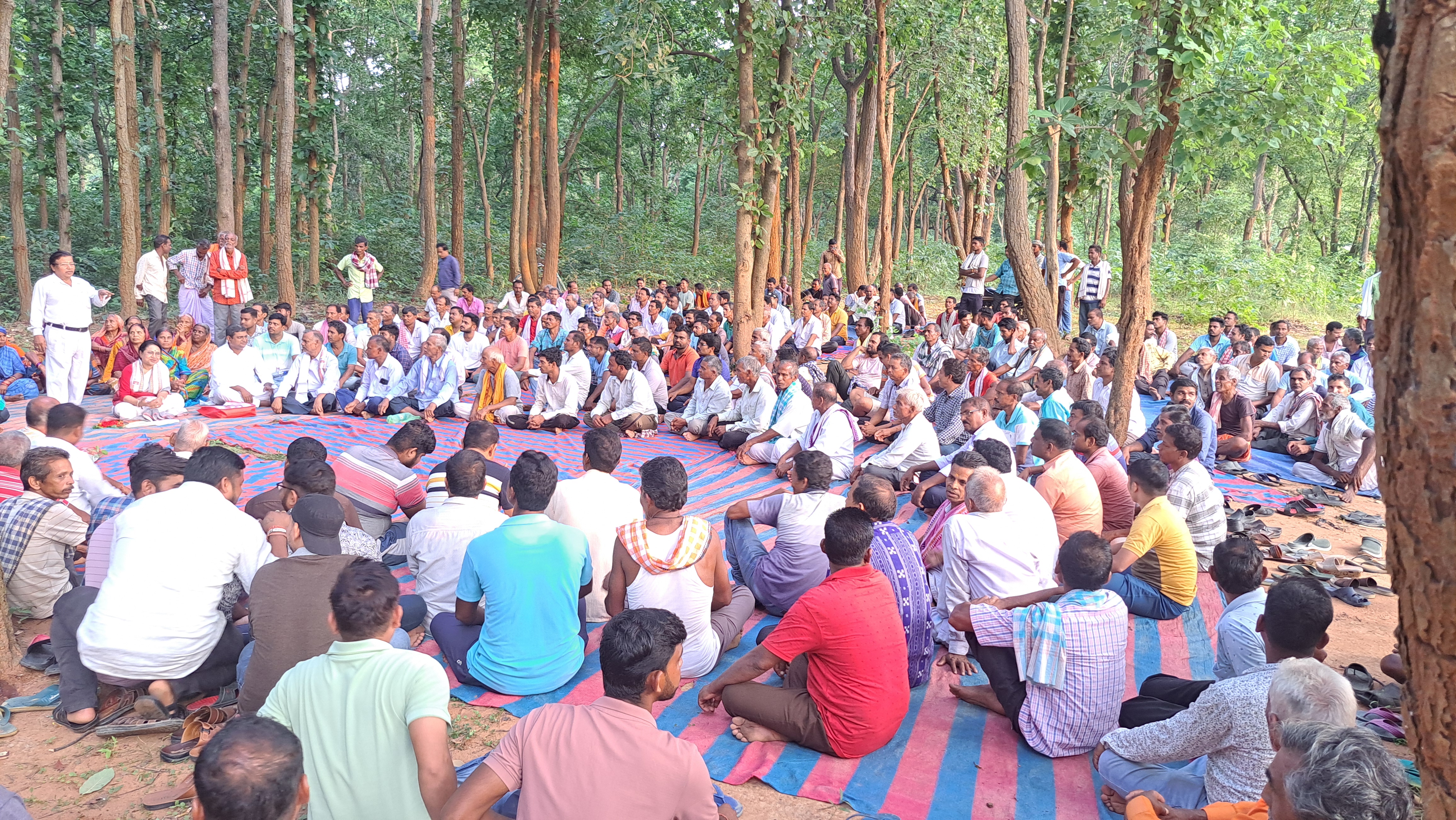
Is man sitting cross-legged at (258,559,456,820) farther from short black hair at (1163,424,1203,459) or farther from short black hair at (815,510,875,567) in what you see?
short black hair at (1163,424,1203,459)

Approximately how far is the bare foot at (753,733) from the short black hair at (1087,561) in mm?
1378

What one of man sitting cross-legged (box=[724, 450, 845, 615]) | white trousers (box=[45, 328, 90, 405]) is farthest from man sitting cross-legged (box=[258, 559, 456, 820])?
white trousers (box=[45, 328, 90, 405])

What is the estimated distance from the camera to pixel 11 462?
5.14 meters

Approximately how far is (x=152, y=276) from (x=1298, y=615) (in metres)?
13.3

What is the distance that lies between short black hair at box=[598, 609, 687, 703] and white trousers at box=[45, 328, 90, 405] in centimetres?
899

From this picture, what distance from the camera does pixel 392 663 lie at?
8.71 feet

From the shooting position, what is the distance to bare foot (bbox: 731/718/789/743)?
12.8 feet

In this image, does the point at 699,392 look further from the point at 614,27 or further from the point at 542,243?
the point at 542,243

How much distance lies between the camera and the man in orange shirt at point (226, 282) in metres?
11.9

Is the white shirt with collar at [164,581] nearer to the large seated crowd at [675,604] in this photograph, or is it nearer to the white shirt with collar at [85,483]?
the large seated crowd at [675,604]

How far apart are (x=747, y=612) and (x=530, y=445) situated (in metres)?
4.89

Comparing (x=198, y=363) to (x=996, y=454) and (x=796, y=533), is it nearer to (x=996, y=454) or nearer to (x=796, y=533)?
(x=796, y=533)

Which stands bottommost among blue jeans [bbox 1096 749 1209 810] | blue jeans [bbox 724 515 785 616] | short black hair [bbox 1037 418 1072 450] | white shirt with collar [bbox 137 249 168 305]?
blue jeans [bbox 1096 749 1209 810]

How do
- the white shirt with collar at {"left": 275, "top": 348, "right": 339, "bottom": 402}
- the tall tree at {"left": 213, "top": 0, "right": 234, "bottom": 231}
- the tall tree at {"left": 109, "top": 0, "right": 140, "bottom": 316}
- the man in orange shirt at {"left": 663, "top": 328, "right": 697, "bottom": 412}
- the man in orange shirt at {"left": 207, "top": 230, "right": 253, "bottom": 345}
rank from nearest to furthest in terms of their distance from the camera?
the white shirt with collar at {"left": 275, "top": 348, "right": 339, "bottom": 402}, the man in orange shirt at {"left": 663, "top": 328, "right": 697, "bottom": 412}, the man in orange shirt at {"left": 207, "top": 230, "right": 253, "bottom": 345}, the tall tree at {"left": 109, "top": 0, "right": 140, "bottom": 316}, the tall tree at {"left": 213, "top": 0, "right": 234, "bottom": 231}
